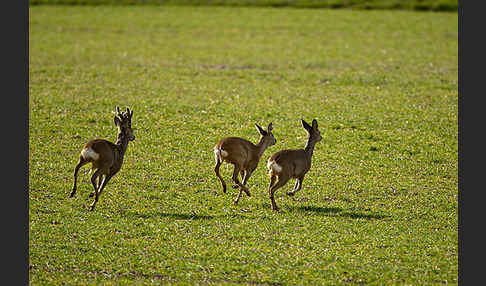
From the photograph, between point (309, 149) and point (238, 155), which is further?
point (309, 149)

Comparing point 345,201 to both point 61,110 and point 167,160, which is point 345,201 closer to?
point 167,160

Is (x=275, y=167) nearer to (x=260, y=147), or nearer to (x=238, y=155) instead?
(x=238, y=155)

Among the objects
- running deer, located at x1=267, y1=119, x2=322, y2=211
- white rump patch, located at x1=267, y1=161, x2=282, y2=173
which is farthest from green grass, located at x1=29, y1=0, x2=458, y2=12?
white rump patch, located at x1=267, y1=161, x2=282, y2=173

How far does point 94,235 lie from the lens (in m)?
13.2

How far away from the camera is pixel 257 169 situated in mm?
18141

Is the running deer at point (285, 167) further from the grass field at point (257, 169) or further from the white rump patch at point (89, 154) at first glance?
the white rump patch at point (89, 154)

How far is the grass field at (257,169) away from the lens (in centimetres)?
1216

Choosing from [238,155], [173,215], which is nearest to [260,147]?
[238,155]

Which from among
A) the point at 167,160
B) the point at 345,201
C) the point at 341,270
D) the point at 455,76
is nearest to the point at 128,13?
the point at 455,76

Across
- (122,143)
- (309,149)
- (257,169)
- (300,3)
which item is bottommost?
(257,169)

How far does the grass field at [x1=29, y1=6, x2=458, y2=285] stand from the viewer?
12.2m

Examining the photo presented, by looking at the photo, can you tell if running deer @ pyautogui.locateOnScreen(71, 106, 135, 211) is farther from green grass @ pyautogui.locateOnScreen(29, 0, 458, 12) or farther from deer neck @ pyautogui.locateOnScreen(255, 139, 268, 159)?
green grass @ pyautogui.locateOnScreen(29, 0, 458, 12)

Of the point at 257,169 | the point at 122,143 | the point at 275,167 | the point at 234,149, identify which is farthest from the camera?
the point at 257,169

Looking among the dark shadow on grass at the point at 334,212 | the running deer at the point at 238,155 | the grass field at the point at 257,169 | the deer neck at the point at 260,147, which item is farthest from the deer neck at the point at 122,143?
the dark shadow on grass at the point at 334,212
